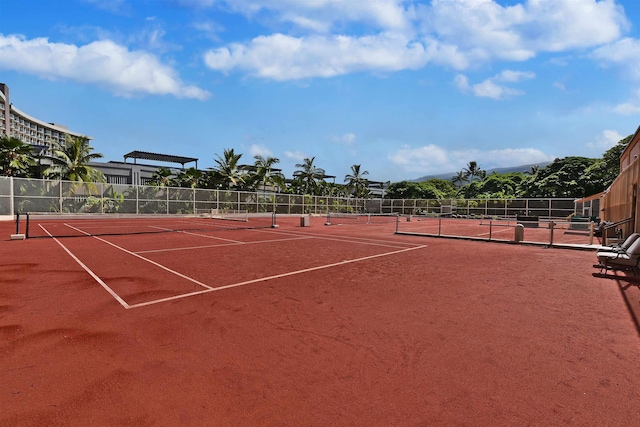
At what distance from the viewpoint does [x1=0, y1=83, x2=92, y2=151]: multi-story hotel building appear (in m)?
79.3

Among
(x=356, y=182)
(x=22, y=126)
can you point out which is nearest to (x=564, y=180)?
(x=356, y=182)

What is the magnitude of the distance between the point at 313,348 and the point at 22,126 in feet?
433

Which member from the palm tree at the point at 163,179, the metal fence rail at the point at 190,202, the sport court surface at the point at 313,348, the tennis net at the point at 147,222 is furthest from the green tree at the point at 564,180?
the palm tree at the point at 163,179

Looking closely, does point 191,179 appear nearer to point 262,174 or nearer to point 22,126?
point 262,174

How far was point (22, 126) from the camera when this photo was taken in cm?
9812

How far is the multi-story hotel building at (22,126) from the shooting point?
79.3 metres

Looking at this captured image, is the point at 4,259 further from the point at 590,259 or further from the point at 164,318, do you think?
the point at 590,259

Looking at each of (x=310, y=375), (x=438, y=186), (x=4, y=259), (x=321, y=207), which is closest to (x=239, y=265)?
(x=310, y=375)

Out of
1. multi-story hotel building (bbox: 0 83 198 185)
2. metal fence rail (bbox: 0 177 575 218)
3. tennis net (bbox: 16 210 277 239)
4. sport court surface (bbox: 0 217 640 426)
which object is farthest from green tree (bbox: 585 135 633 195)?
multi-story hotel building (bbox: 0 83 198 185)

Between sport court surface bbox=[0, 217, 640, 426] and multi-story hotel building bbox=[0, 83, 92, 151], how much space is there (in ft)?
283

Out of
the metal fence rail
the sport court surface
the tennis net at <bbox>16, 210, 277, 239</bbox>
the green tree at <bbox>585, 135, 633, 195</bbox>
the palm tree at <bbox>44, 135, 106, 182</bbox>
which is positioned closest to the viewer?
the sport court surface

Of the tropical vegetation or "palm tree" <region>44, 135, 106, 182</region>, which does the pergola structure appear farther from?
"palm tree" <region>44, 135, 106, 182</region>

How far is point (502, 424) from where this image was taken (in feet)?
8.37

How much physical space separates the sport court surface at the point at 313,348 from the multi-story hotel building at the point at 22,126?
86.3 m
